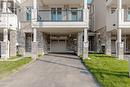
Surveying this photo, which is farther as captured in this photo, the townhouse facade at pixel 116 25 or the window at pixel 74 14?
the window at pixel 74 14

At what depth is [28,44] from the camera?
1286 inches

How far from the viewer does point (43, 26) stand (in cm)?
2445

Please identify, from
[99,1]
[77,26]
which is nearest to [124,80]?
[77,26]

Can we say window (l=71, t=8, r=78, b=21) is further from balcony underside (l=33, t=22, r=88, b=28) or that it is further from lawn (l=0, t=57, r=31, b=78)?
lawn (l=0, t=57, r=31, b=78)

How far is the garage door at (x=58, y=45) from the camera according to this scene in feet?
113

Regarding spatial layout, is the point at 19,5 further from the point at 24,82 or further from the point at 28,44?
the point at 24,82

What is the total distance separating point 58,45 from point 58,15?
7.54 meters

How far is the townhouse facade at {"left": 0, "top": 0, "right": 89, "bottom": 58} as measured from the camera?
24.4 meters

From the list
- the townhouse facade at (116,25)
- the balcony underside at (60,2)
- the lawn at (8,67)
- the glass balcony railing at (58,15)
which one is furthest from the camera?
the balcony underside at (60,2)

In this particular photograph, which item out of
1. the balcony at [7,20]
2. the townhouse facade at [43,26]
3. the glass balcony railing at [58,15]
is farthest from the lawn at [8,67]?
the glass balcony railing at [58,15]

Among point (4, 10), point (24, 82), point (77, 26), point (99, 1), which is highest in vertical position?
point (99, 1)

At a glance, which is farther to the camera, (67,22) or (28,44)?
(28,44)

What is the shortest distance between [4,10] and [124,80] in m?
16.5

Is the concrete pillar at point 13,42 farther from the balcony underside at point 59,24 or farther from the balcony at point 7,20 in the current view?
the balcony underside at point 59,24
